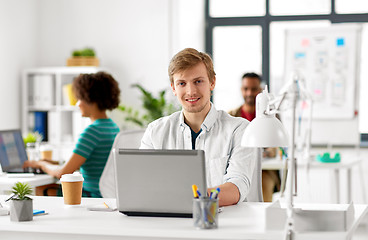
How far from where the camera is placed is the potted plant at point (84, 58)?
5867 mm

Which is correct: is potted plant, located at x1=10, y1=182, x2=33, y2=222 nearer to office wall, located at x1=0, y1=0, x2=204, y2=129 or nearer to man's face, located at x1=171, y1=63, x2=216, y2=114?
man's face, located at x1=171, y1=63, x2=216, y2=114

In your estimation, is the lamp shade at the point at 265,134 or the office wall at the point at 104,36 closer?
the lamp shade at the point at 265,134

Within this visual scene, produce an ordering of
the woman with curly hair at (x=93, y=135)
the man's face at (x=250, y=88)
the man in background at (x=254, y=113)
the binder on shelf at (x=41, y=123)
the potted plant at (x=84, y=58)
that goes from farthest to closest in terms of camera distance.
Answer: the binder on shelf at (x=41, y=123) < the potted plant at (x=84, y=58) < the man's face at (x=250, y=88) < the man in background at (x=254, y=113) < the woman with curly hair at (x=93, y=135)

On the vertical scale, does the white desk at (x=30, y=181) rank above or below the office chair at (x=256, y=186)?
below

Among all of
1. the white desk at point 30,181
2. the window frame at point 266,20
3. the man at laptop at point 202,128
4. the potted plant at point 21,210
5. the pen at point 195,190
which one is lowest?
the white desk at point 30,181

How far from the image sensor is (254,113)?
15.5 feet

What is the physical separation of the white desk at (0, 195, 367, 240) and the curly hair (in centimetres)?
152

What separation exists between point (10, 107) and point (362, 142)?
3485 mm

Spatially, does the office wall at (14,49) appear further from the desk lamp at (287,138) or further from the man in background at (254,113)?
the desk lamp at (287,138)

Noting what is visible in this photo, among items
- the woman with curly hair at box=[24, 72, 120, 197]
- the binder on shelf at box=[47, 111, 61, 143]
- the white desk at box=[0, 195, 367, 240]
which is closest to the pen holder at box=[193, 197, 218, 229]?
the white desk at box=[0, 195, 367, 240]

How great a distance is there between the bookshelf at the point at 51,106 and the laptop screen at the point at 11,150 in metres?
1.96

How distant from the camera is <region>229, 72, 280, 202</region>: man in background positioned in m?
4.66

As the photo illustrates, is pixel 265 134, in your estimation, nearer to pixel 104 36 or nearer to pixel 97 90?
pixel 97 90

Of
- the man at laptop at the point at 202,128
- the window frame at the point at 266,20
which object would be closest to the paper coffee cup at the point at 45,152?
the man at laptop at the point at 202,128
